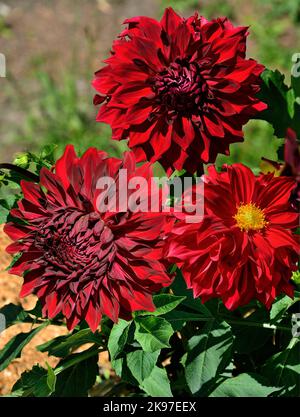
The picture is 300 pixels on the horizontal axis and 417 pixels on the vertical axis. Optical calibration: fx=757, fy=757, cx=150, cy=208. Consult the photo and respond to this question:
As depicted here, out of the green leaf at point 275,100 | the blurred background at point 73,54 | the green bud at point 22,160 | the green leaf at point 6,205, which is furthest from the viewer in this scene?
the blurred background at point 73,54

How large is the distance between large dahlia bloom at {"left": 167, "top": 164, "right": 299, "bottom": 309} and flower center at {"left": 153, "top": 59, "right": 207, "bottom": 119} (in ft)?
0.43

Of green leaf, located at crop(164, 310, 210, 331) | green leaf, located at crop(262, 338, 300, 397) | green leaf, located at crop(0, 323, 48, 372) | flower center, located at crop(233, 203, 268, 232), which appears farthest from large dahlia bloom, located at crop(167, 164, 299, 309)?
green leaf, located at crop(0, 323, 48, 372)

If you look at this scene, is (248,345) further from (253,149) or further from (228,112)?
(253,149)

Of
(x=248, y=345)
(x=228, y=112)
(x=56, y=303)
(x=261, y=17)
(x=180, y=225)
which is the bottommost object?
(x=248, y=345)

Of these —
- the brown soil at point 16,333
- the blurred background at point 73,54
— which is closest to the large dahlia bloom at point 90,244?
the brown soil at point 16,333

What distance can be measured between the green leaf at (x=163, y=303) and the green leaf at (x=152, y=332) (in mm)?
10

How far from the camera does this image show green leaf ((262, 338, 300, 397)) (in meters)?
1.48

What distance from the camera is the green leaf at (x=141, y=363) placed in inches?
51.4

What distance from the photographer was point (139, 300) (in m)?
1.19

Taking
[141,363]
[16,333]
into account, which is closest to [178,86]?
[141,363]

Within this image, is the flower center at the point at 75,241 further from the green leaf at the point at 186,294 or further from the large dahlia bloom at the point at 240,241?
the green leaf at the point at 186,294

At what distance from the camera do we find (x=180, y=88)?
1.24m
